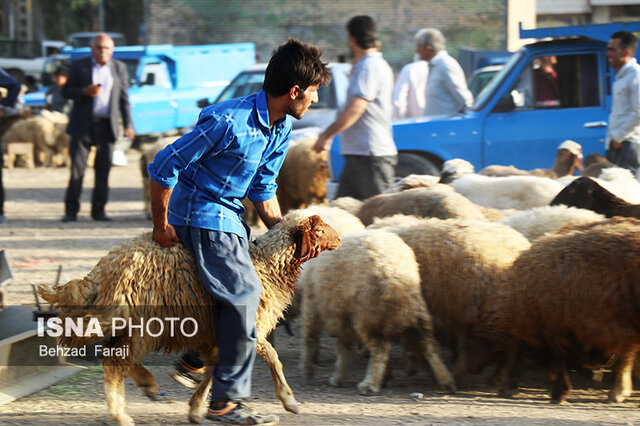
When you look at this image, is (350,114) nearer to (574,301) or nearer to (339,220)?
(339,220)

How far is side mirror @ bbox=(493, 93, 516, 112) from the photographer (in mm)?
9695

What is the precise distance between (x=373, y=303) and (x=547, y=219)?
1701 millimetres

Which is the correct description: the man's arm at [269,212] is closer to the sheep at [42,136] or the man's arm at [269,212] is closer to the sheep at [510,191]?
the sheep at [510,191]

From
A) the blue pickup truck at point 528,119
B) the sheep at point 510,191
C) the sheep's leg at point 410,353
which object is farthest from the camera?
the blue pickup truck at point 528,119

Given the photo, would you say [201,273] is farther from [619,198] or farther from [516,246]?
[619,198]

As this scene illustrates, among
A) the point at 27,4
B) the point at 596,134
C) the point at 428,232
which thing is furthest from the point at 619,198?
the point at 27,4

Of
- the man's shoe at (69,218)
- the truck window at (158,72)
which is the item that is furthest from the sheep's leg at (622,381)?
the truck window at (158,72)

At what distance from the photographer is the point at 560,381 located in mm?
4742

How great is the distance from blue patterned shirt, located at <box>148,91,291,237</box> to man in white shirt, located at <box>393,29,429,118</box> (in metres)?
7.50

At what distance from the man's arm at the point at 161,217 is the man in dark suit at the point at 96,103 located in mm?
6762

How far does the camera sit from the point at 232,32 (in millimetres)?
29812

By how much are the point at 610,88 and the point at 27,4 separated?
1643 inches

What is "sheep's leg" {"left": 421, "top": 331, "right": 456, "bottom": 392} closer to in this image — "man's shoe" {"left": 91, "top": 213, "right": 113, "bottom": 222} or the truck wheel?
the truck wheel

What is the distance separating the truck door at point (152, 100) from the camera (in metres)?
18.4
